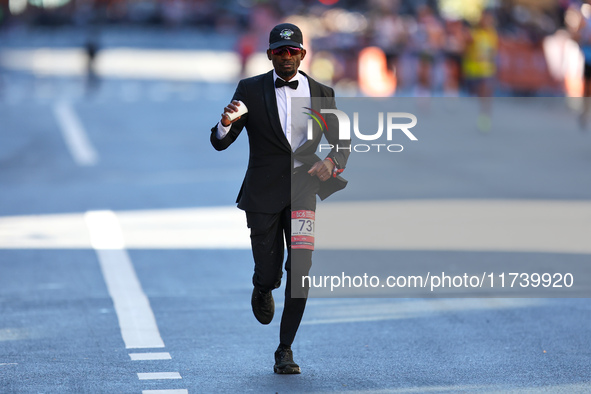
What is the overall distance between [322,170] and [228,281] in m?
3.41

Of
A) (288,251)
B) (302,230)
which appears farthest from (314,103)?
(288,251)

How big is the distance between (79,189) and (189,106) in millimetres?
12628

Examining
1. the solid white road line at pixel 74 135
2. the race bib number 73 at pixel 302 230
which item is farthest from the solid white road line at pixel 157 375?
the solid white road line at pixel 74 135

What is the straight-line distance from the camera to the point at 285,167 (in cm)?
675

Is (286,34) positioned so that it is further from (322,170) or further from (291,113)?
(322,170)

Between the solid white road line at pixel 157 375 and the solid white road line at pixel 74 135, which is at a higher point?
the solid white road line at pixel 157 375

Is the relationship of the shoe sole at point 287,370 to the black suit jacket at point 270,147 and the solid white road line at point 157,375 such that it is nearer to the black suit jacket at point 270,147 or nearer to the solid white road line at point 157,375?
the solid white road line at point 157,375

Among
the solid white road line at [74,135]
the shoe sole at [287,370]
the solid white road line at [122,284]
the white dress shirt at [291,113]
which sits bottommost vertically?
the solid white road line at [74,135]

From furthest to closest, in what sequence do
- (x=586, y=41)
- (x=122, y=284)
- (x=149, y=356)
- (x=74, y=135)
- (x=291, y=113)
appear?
(x=74, y=135)
(x=586, y=41)
(x=122, y=284)
(x=149, y=356)
(x=291, y=113)

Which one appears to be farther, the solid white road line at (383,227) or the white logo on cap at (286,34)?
the solid white road line at (383,227)

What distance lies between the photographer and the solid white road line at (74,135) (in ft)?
63.2

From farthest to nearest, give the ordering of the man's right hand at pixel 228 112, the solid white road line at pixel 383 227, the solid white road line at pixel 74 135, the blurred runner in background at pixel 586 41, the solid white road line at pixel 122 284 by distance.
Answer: the solid white road line at pixel 74 135, the blurred runner in background at pixel 586 41, the solid white road line at pixel 383 227, the solid white road line at pixel 122 284, the man's right hand at pixel 228 112

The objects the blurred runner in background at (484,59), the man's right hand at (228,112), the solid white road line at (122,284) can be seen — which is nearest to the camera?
the man's right hand at (228,112)

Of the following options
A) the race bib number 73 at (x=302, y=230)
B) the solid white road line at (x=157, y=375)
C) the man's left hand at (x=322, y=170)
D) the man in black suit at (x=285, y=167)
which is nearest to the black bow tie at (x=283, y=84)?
the man in black suit at (x=285, y=167)
